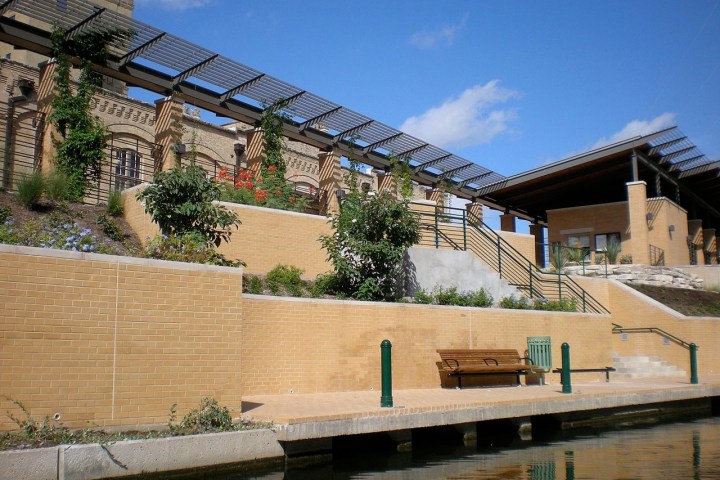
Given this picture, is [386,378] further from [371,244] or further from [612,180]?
[612,180]

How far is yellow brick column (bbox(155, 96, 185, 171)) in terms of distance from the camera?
23.1 metres

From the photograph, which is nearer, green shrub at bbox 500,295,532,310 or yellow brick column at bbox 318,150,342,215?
green shrub at bbox 500,295,532,310

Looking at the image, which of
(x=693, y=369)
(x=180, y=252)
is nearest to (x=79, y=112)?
(x=180, y=252)

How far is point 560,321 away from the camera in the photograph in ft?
62.1

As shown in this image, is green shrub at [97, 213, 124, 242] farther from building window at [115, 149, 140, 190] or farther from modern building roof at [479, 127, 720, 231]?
modern building roof at [479, 127, 720, 231]

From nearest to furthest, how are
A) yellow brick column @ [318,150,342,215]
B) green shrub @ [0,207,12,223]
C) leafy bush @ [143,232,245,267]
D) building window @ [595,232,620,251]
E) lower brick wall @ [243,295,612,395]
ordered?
leafy bush @ [143,232,245,267]
lower brick wall @ [243,295,612,395]
green shrub @ [0,207,12,223]
yellow brick column @ [318,150,342,215]
building window @ [595,232,620,251]

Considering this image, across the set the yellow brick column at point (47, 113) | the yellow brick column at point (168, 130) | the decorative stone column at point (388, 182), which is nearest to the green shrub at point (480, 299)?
the yellow brick column at point (168, 130)

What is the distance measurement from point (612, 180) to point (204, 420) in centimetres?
3311

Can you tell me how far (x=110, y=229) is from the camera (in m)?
16.8

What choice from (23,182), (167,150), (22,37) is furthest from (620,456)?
(22,37)

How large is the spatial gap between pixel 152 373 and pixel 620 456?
721cm

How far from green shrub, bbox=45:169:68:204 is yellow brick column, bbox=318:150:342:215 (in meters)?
12.4

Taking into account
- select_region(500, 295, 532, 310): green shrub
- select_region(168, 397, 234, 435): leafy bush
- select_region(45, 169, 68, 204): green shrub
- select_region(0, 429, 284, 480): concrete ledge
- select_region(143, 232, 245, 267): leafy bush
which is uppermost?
select_region(45, 169, 68, 204): green shrub

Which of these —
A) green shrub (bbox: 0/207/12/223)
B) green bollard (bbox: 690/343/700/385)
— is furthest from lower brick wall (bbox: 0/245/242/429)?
green bollard (bbox: 690/343/700/385)
